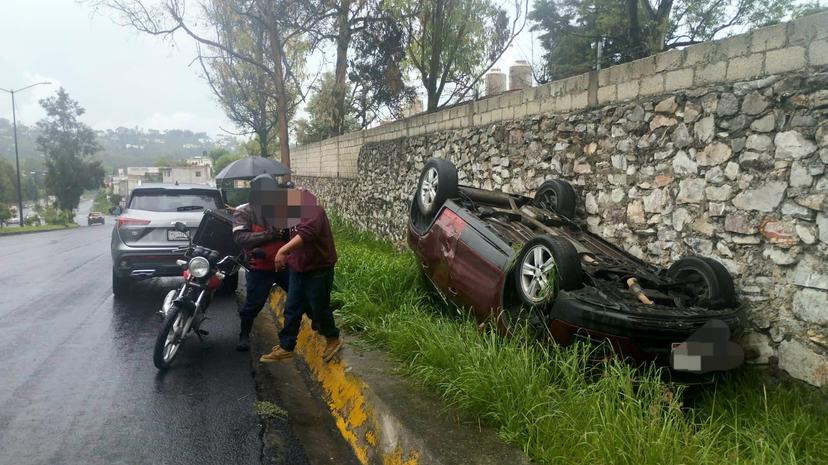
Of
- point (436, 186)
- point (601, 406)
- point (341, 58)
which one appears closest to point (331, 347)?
point (436, 186)

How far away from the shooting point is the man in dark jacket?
5.15m

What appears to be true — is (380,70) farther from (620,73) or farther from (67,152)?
(67,152)

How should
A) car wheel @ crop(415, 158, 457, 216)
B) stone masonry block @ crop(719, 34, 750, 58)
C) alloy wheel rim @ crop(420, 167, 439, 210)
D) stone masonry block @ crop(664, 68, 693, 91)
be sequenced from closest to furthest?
stone masonry block @ crop(719, 34, 750, 58), stone masonry block @ crop(664, 68, 693, 91), car wheel @ crop(415, 158, 457, 216), alloy wheel rim @ crop(420, 167, 439, 210)

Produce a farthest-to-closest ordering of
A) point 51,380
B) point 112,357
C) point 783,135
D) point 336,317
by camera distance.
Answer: point 336,317
point 112,357
point 51,380
point 783,135

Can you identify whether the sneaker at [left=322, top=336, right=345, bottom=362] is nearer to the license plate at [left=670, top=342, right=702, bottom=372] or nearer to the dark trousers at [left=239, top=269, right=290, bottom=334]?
the dark trousers at [left=239, top=269, right=290, bottom=334]

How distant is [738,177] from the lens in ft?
13.5

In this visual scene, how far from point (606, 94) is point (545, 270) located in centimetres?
253

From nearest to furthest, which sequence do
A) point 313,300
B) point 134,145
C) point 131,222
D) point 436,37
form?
point 313,300, point 131,222, point 436,37, point 134,145

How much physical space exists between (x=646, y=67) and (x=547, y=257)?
2.27 meters

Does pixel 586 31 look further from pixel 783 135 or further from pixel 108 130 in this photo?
pixel 108 130

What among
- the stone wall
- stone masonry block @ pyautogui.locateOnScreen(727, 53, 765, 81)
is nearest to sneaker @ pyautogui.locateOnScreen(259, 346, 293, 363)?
the stone wall

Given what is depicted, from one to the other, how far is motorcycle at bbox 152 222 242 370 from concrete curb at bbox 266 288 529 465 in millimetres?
1353

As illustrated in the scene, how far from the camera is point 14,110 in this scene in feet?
119

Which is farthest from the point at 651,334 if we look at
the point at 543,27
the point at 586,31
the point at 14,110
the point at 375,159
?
the point at 14,110
